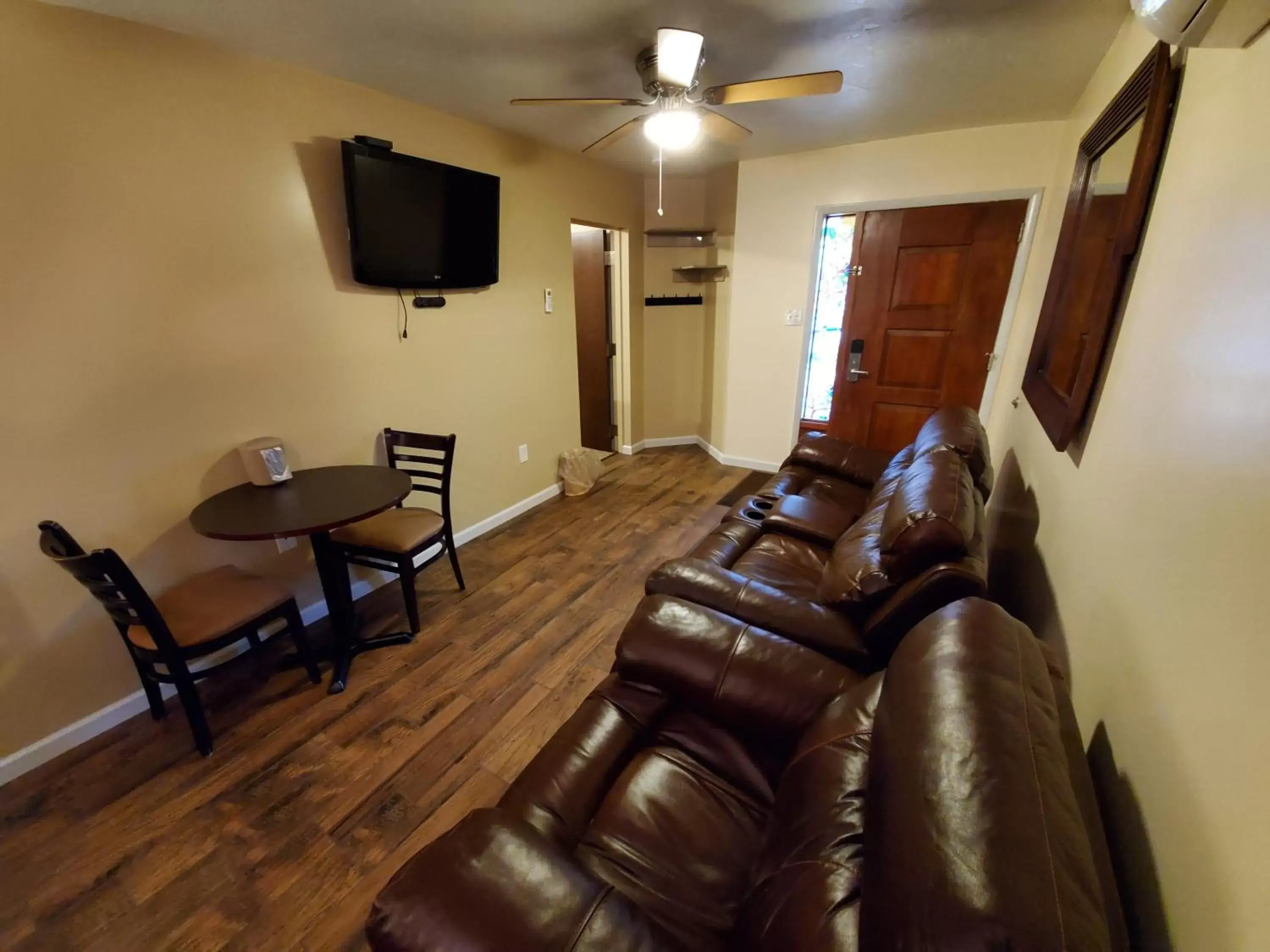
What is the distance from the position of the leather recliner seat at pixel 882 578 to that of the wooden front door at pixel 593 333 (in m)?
2.70

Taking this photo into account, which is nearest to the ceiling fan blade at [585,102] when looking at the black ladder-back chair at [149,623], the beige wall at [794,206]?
the beige wall at [794,206]

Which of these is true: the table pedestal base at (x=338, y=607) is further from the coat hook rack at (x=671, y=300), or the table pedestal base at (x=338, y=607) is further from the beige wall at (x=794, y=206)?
the coat hook rack at (x=671, y=300)

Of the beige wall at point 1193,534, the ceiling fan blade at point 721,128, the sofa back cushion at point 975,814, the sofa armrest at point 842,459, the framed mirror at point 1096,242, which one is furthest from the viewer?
the sofa armrest at point 842,459

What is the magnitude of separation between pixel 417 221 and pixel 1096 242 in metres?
2.73

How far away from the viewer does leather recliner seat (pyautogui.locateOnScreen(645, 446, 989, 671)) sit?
122 cm

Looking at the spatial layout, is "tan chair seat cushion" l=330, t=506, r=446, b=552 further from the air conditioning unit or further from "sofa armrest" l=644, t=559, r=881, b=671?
the air conditioning unit

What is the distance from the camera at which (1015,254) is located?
307 centimetres

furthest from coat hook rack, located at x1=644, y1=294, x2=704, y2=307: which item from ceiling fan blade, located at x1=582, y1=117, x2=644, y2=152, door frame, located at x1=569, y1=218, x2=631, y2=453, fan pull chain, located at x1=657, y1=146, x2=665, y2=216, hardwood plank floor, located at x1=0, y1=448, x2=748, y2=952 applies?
hardwood plank floor, located at x1=0, y1=448, x2=748, y2=952

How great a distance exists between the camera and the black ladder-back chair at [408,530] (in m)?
2.16

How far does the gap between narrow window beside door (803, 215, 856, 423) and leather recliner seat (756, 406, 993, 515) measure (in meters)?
1.10

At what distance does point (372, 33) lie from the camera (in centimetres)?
176

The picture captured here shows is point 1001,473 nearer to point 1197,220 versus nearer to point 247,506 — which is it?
point 1197,220

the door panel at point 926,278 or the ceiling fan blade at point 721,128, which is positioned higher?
the ceiling fan blade at point 721,128

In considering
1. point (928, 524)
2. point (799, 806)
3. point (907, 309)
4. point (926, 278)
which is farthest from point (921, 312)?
point (799, 806)
